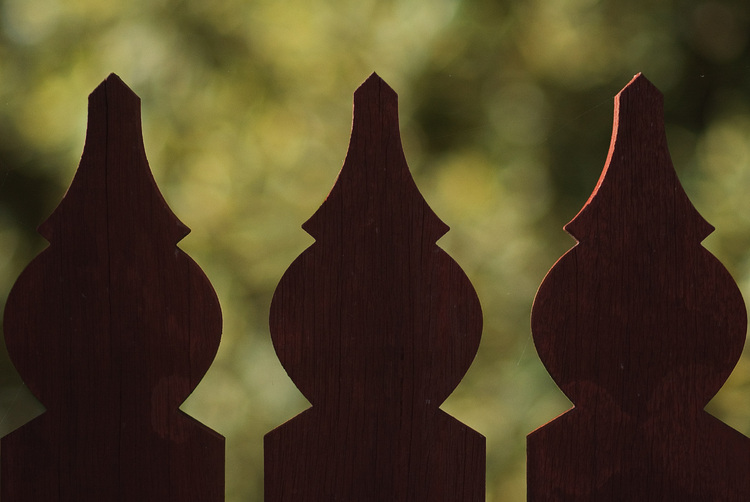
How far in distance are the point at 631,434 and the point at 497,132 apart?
0.70 metres

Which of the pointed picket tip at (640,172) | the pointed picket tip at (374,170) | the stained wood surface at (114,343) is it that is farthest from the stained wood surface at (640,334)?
the stained wood surface at (114,343)

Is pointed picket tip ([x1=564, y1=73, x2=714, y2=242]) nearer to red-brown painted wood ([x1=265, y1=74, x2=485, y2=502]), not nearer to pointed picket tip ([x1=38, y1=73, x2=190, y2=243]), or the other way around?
red-brown painted wood ([x1=265, y1=74, x2=485, y2=502])

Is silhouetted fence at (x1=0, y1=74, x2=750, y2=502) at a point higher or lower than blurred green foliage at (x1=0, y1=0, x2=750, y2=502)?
lower

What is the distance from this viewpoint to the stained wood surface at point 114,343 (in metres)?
0.69

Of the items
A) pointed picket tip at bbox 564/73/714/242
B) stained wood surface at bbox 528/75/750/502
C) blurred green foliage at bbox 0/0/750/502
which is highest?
blurred green foliage at bbox 0/0/750/502

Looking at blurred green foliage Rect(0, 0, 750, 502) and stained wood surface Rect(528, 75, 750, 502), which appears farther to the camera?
blurred green foliage Rect(0, 0, 750, 502)

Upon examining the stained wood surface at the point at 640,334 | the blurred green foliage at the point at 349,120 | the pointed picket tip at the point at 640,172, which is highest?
the blurred green foliage at the point at 349,120

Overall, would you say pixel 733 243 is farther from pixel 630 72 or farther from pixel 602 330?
pixel 602 330

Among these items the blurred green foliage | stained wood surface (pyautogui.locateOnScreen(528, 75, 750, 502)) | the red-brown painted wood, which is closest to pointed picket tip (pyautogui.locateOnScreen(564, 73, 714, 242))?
stained wood surface (pyautogui.locateOnScreen(528, 75, 750, 502))

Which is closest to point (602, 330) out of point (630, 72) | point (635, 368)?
point (635, 368)

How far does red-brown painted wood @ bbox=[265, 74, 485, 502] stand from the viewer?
0.68 metres

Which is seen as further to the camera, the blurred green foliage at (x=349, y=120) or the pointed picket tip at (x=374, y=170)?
the blurred green foliage at (x=349, y=120)

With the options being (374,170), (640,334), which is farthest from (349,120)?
(640,334)

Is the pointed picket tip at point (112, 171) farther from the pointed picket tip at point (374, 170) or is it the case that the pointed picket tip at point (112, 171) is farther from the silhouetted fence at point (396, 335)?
the pointed picket tip at point (374, 170)
